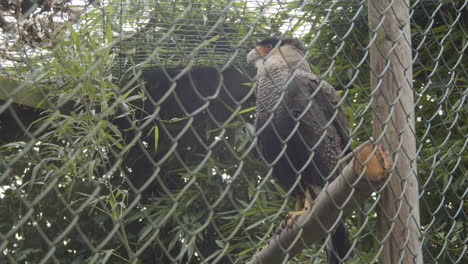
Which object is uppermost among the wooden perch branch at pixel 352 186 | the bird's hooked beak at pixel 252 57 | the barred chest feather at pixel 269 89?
the wooden perch branch at pixel 352 186

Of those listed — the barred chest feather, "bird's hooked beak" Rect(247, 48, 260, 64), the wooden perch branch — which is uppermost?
the wooden perch branch

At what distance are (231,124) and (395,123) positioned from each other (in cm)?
166

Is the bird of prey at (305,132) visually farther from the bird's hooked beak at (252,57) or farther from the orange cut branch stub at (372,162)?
the orange cut branch stub at (372,162)

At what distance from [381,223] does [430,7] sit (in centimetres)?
190

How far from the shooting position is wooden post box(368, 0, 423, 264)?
4.78ft

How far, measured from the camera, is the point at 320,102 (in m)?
2.42

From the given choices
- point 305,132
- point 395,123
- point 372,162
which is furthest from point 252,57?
point 372,162

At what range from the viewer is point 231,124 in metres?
3.08

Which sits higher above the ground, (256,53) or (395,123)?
(395,123)

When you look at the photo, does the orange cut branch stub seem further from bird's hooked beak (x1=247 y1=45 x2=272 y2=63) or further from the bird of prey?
bird's hooked beak (x1=247 y1=45 x2=272 y2=63)

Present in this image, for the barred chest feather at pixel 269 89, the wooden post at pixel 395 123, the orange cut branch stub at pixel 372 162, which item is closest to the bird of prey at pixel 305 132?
the barred chest feather at pixel 269 89

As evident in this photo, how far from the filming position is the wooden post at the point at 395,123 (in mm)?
1456

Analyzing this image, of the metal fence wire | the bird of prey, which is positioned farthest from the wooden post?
the bird of prey

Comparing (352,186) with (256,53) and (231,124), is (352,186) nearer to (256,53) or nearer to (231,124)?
(256,53)
